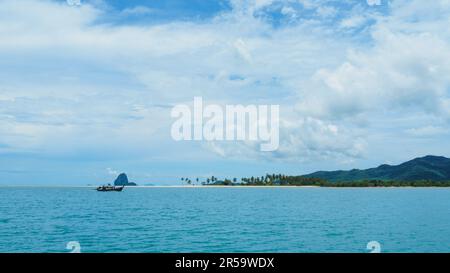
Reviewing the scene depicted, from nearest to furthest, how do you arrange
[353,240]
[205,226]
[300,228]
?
[353,240], [300,228], [205,226]

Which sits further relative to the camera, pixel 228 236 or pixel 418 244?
pixel 228 236

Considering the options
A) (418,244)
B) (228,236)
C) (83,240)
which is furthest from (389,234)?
(83,240)

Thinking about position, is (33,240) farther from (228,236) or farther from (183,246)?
(228,236)

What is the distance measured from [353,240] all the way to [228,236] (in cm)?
1024

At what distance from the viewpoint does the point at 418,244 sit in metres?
31.7
